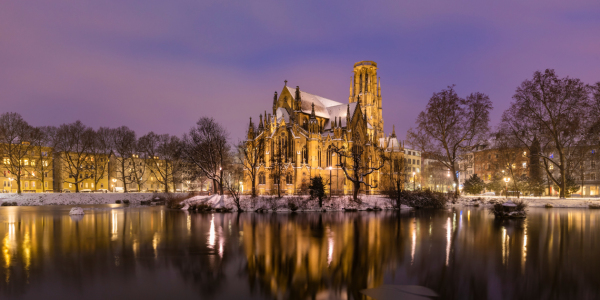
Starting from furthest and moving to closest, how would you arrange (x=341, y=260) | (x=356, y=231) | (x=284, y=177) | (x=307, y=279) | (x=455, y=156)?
(x=284, y=177) → (x=455, y=156) → (x=356, y=231) → (x=341, y=260) → (x=307, y=279)

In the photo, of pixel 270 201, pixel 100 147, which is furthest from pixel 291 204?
pixel 100 147

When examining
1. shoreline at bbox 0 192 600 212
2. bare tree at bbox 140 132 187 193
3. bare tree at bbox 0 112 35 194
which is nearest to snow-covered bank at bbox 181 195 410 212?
shoreline at bbox 0 192 600 212

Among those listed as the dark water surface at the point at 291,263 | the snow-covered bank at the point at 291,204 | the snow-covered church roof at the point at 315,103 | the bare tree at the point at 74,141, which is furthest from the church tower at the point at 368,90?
the dark water surface at the point at 291,263

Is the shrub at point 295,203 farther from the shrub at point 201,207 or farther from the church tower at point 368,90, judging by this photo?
the church tower at point 368,90

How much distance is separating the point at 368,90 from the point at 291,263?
6796cm

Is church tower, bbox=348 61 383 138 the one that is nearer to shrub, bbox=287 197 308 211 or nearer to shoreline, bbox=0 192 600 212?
shoreline, bbox=0 192 600 212

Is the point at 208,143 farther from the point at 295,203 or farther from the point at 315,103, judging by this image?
the point at 315,103

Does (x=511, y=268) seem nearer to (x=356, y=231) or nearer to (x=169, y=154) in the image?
(x=356, y=231)

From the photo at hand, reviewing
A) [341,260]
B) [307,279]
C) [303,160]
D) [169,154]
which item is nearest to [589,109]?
[303,160]

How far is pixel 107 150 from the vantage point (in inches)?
2596

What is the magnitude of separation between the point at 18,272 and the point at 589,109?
55261 mm

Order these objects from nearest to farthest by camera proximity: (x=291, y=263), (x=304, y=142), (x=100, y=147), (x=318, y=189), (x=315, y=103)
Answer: (x=291, y=263), (x=318, y=189), (x=304, y=142), (x=100, y=147), (x=315, y=103)

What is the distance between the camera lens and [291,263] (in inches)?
546

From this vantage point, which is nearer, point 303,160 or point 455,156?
point 455,156
